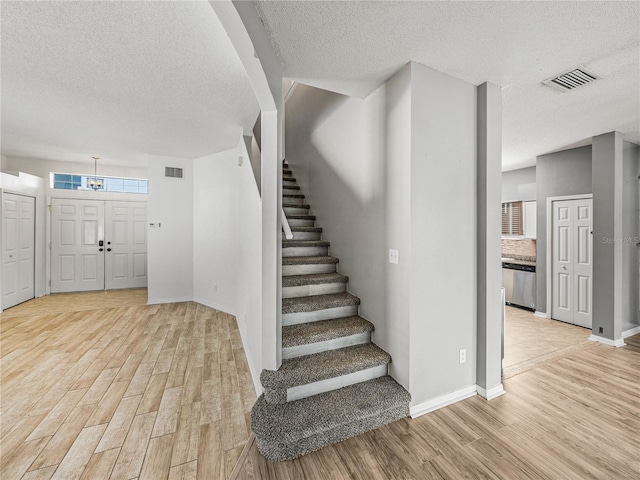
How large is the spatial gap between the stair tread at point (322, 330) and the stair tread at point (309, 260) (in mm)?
747

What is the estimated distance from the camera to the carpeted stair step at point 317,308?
2609 mm

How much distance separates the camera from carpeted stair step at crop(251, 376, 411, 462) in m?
1.79

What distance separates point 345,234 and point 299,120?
9.35 feet

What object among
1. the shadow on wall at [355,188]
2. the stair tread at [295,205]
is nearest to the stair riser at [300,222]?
the shadow on wall at [355,188]

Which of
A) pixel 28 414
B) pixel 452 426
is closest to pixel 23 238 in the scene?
pixel 28 414

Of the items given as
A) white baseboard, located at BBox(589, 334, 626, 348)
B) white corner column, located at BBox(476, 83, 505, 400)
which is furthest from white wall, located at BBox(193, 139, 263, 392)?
white baseboard, located at BBox(589, 334, 626, 348)

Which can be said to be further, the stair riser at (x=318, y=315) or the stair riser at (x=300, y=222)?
the stair riser at (x=300, y=222)

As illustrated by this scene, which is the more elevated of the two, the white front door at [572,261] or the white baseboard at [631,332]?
the white front door at [572,261]

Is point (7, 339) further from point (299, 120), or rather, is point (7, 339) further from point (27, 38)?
point (299, 120)

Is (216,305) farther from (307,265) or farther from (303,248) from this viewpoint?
(307,265)

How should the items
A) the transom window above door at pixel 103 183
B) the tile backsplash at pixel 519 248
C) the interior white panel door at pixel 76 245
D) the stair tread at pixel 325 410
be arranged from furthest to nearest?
the transom window above door at pixel 103 183, the interior white panel door at pixel 76 245, the tile backsplash at pixel 519 248, the stair tread at pixel 325 410

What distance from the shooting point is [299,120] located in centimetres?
500

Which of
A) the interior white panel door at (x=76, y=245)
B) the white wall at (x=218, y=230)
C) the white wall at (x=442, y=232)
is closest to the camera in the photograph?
the white wall at (x=442, y=232)

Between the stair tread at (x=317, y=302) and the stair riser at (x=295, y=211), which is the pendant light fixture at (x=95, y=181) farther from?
the stair tread at (x=317, y=302)
